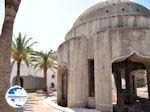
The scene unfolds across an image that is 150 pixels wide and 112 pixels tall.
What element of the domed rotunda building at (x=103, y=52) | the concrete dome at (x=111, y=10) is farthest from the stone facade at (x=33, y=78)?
the concrete dome at (x=111, y=10)

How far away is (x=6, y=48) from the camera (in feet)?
36.2

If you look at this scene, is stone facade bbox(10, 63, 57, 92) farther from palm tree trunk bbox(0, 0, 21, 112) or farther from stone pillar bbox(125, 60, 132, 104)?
palm tree trunk bbox(0, 0, 21, 112)

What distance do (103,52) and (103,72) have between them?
1.80m

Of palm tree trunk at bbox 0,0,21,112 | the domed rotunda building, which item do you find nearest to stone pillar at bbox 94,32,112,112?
the domed rotunda building

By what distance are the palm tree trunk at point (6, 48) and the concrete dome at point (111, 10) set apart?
43.0 ft

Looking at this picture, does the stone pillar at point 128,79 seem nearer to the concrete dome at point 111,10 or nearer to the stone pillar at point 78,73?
the concrete dome at point 111,10

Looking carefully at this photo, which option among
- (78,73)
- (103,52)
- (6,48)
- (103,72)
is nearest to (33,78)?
(78,73)

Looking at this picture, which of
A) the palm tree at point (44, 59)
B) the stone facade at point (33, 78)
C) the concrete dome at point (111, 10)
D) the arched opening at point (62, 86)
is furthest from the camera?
the stone facade at point (33, 78)

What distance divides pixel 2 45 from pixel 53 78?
42.5 m

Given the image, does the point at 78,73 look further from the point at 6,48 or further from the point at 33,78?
the point at 33,78

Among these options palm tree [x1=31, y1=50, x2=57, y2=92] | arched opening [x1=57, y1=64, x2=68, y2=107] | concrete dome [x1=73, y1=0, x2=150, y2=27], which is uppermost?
concrete dome [x1=73, y1=0, x2=150, y2=27]

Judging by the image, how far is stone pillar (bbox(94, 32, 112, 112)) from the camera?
60.7 ft

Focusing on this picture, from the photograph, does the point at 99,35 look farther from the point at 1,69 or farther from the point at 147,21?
the point at 1,69

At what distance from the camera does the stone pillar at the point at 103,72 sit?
18500 mm
